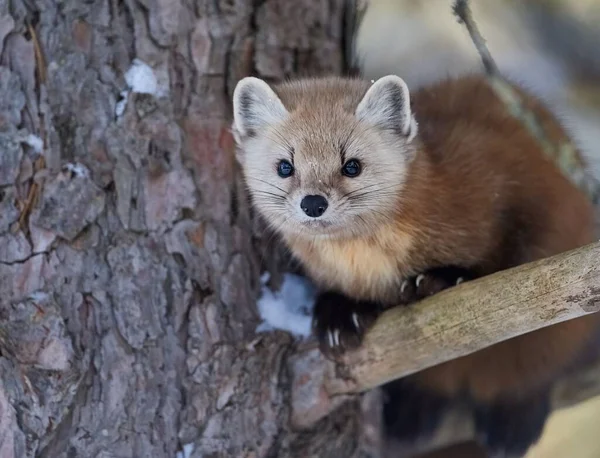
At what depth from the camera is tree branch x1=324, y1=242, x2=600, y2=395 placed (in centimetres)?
209

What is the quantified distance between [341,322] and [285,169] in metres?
0.55

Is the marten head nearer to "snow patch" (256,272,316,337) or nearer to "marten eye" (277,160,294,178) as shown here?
"marten eye" (277,160,294,178)

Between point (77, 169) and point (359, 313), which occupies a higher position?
point (77, 169)

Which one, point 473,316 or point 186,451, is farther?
point 186,451

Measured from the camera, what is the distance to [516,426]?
3182 mm

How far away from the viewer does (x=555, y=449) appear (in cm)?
396

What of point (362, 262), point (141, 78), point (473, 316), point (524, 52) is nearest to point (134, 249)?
point (141, 78)

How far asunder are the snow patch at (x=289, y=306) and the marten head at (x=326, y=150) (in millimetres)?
307

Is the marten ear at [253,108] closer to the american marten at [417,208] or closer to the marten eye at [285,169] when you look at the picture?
the american marten at [417,208]

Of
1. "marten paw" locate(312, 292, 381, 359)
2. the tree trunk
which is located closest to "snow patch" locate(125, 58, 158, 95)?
the tree trunk

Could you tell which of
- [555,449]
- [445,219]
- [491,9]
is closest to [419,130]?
[445,219]

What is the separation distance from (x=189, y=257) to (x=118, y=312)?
0.30m

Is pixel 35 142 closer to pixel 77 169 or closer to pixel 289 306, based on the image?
pixel 77 169

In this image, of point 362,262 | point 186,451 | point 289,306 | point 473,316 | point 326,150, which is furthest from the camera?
point 289,306
